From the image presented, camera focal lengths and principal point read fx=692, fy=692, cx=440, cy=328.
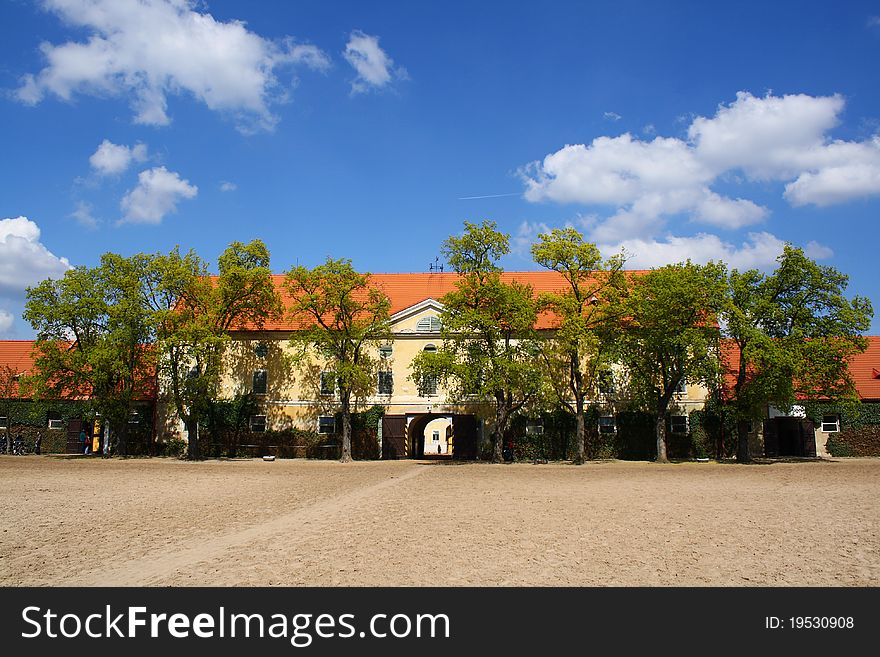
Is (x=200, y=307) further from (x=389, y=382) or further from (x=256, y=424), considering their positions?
(x=389, y=382)

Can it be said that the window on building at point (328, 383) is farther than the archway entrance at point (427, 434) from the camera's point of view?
No

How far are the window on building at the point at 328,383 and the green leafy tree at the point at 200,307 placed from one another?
5.28 meters

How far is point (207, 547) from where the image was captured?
1180 centimetres

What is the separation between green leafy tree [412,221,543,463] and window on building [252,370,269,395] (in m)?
11.4

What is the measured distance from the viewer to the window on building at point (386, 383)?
4491 cm

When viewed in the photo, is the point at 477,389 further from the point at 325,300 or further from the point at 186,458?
the point at 186,458

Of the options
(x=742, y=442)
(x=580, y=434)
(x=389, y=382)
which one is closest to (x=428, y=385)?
(x=389, y=382)

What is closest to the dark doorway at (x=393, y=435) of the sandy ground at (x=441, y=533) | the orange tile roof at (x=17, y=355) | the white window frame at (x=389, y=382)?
the white window frame at (x=389, y=382)

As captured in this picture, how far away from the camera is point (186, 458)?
42.9m

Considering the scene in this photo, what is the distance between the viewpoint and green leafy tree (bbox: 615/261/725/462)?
3731 centimetres

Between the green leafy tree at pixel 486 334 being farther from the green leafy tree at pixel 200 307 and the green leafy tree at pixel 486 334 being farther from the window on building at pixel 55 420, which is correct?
the window on building at pixel 55 420

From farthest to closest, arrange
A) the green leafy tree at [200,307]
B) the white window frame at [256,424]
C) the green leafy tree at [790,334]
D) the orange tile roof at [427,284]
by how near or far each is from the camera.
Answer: the orange tile roof at [427,284]
the white window frame at [256,424]
the green leafy tree at [200,307]
the green leafy tree at [790,334]

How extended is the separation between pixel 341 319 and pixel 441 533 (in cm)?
2932

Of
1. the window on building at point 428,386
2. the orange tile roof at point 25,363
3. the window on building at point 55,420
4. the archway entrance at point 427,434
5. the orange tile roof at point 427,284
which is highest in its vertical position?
the orange tile roof at point 427,284
